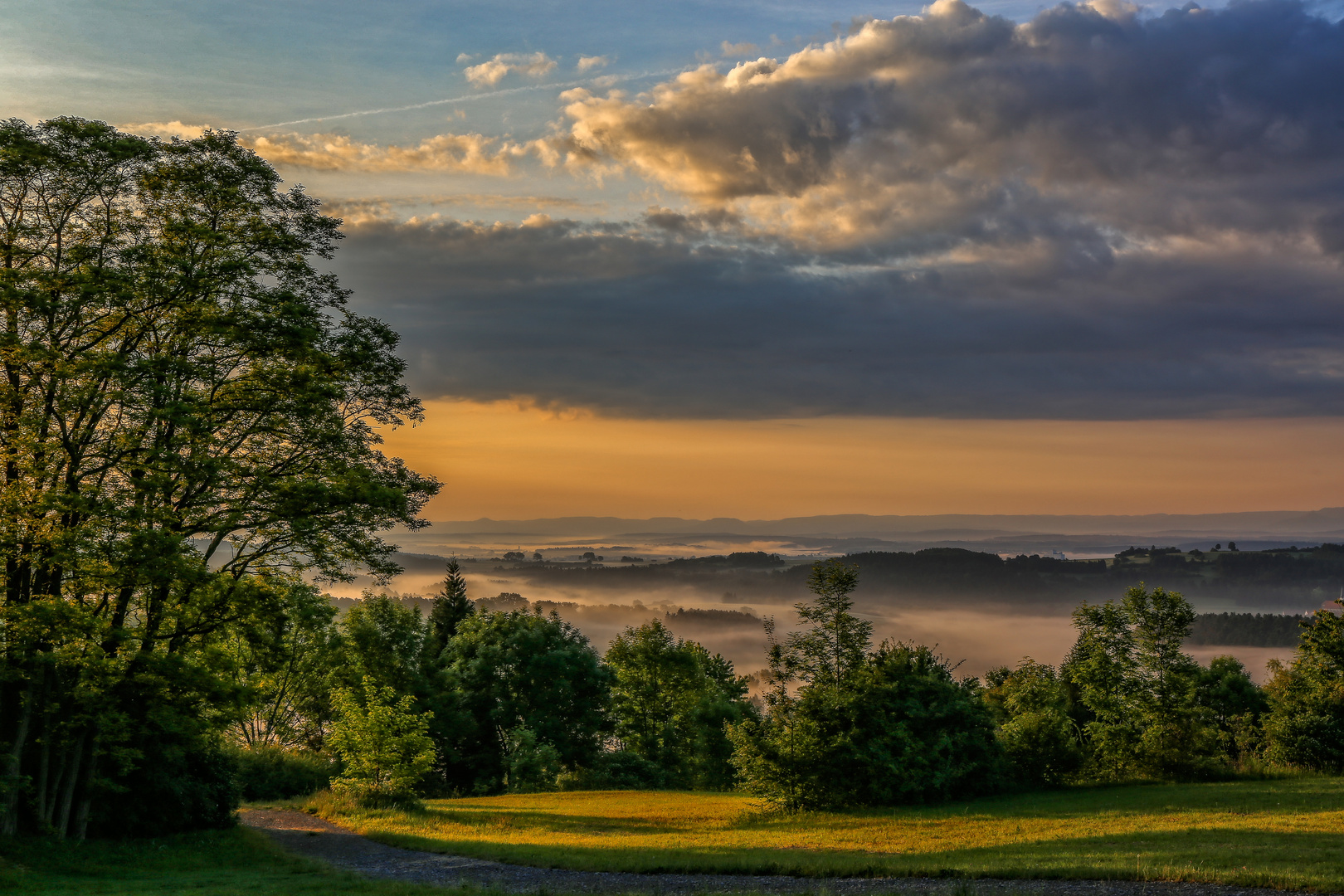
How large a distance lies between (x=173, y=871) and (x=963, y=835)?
22970 mm

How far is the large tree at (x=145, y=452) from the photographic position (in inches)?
902

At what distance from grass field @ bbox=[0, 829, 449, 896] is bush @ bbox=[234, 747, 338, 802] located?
22.4m

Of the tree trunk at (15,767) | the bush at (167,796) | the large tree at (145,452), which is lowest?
the bush at (167,796)

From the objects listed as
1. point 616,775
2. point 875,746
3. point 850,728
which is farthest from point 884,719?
point 616,775

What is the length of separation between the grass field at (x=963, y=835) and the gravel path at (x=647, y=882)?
2.42 ft

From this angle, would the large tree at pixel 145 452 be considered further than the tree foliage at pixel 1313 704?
No

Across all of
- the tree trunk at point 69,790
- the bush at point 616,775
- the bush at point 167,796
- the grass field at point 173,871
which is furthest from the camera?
the bush at point 616,775

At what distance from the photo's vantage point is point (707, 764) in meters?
70.3

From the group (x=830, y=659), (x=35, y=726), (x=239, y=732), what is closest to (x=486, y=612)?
(x=239, y=732)

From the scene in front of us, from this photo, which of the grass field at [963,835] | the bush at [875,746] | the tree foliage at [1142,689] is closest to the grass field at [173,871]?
the grass field at [963,835]

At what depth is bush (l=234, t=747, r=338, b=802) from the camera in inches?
1870

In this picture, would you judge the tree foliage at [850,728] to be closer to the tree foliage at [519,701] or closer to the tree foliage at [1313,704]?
the tree foliage at [1313,704]

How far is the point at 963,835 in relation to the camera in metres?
26.5

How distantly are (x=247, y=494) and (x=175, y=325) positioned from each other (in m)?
5.74
